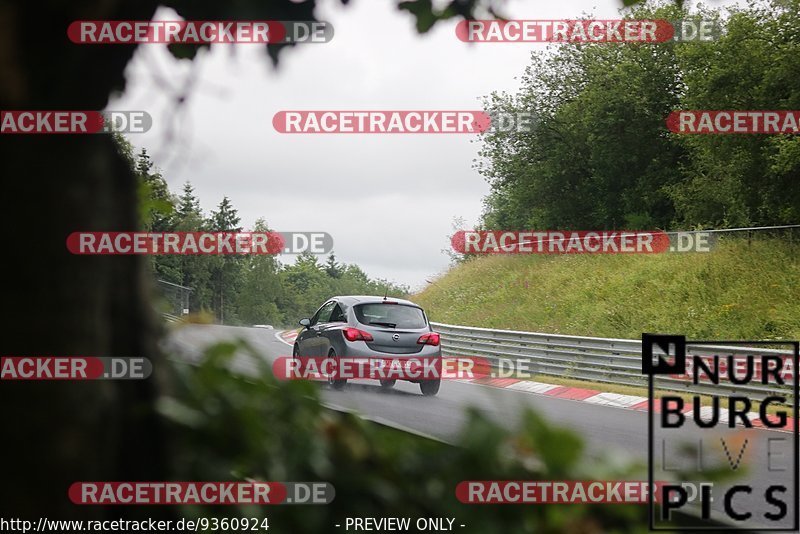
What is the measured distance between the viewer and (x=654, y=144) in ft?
87.4

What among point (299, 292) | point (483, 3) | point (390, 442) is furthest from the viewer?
point (299, 292)

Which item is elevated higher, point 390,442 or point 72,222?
point 72,222

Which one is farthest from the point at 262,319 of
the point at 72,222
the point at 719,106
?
the point at 719,106

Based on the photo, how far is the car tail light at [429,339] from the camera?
10305 millimetres

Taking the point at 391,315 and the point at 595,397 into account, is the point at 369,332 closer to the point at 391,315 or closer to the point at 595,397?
the point at 391,315

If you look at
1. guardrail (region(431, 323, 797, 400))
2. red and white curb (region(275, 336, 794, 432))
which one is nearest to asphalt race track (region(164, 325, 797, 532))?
red and white curb (region(275, 336, 794, 432))

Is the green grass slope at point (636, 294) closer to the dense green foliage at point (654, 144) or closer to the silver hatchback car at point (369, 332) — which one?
the dense green foliage at point (654, 144)

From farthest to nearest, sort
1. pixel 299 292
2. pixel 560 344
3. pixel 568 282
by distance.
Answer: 1. pixel 568 282
2. pixel 560 344
3. pixel 299 292

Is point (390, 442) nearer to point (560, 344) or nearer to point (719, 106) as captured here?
point (560, 344)

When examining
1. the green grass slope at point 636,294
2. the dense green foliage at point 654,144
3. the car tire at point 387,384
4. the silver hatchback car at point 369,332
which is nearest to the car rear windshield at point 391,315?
the silver hatchback car at point 369,332

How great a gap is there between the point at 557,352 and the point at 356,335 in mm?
7112

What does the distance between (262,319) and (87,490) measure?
2.36m

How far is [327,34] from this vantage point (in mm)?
2578

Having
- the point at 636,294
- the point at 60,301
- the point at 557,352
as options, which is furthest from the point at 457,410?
the point at 636,294
